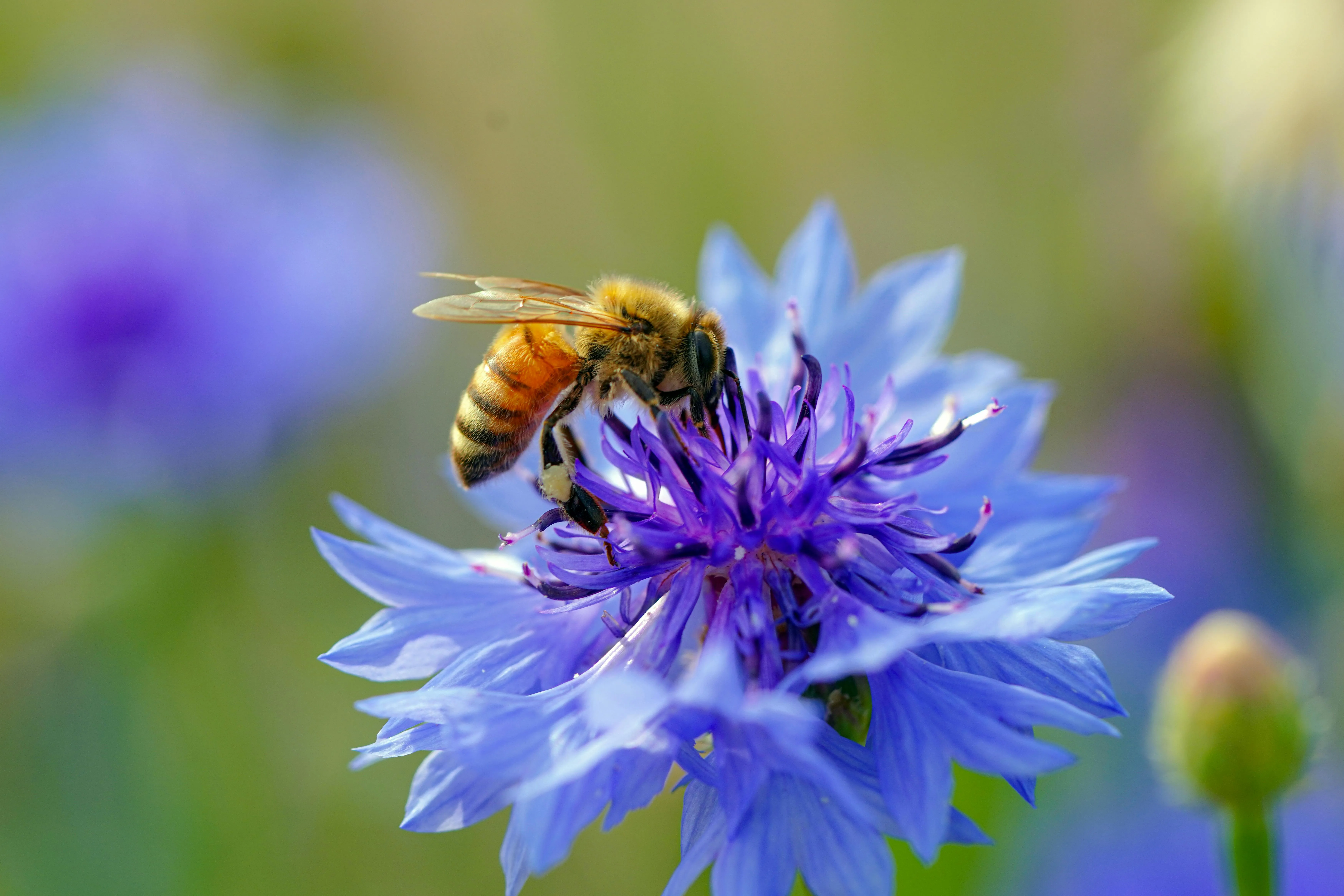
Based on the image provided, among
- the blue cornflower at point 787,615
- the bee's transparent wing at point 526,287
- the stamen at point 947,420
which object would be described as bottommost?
the blue cornflower at point 787,615

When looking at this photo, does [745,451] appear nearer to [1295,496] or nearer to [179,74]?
[1295,496]

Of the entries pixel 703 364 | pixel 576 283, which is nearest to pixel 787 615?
pixel 703 364

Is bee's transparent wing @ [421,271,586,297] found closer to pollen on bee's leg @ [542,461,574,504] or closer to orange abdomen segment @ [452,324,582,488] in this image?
orange abdomen segment @ [452,324,582,488]

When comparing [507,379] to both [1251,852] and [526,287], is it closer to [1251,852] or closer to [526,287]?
[526,287]

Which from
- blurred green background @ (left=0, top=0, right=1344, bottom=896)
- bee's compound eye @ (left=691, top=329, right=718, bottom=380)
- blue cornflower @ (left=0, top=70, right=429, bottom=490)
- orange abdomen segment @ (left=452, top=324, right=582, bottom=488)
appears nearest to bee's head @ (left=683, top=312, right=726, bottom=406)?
bee's compound eye @ (left=691, top=329, right=718, bottom=380)

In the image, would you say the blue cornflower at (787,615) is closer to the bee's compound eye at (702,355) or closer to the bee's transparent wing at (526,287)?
the bee's compound eye at (702,355)

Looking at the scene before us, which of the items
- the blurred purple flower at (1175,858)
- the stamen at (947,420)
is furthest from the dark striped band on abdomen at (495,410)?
the blurred purple flower at (1175,858)
